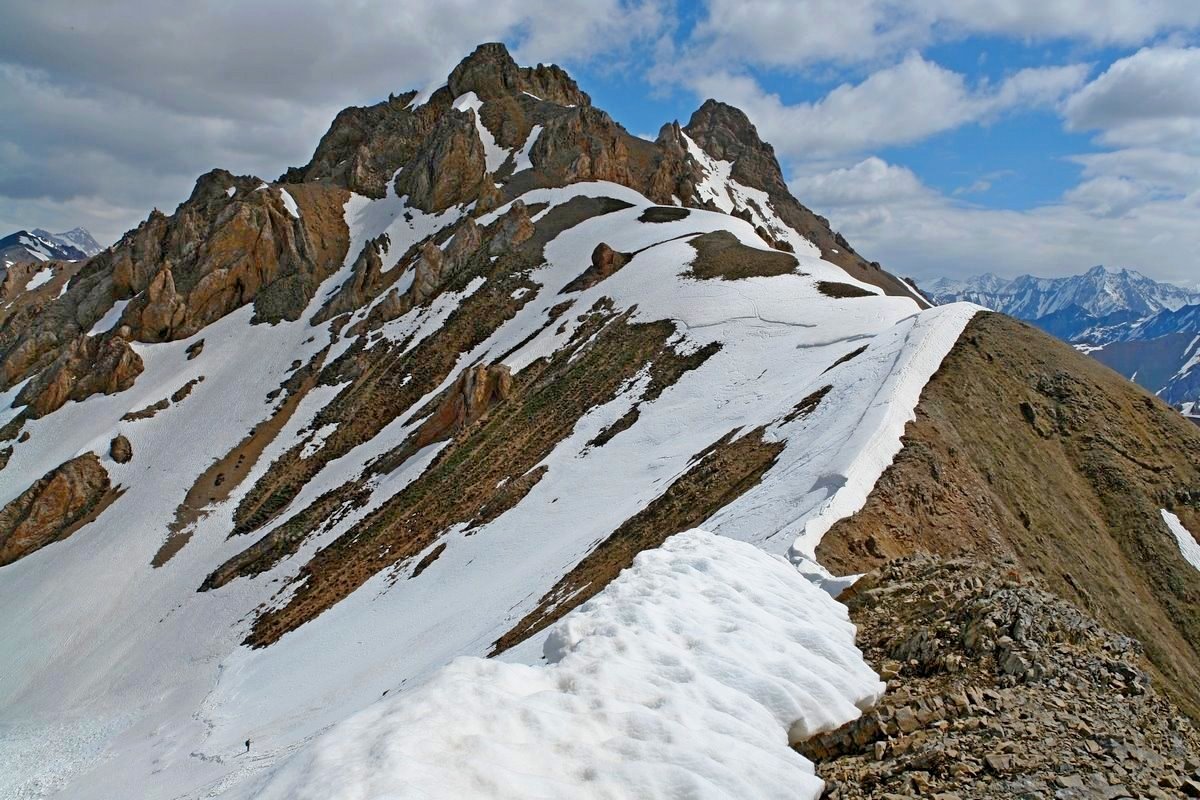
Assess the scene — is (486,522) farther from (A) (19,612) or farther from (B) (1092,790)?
(A) (19,612)

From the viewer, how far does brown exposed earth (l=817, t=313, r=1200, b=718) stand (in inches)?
730

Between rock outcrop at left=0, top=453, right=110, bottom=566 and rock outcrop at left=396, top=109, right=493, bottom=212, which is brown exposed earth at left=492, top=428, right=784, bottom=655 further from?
rock outcrop at left=396, top=109, right=493, bottom=212

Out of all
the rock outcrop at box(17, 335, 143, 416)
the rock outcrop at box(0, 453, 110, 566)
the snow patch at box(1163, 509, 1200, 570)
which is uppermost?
the rock outcrop at box(17, 335, 143, 416)

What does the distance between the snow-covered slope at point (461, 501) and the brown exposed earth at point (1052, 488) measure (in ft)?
3.80

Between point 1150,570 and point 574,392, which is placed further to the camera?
point 574,392

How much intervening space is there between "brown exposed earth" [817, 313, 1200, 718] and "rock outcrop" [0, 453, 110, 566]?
6735 cm

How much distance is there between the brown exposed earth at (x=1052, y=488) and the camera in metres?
18.5

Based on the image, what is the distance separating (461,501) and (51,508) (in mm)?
44615

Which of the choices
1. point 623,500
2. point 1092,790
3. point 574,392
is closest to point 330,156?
point 574,392

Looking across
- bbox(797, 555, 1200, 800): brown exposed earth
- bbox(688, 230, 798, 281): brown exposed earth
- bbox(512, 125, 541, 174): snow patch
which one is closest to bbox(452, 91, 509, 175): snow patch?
bbox(512, 125, 541, 174): snow patch

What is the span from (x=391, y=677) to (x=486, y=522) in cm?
1115

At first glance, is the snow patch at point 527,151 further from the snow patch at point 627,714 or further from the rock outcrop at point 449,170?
the snow patch at point 627,714

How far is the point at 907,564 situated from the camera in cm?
1375

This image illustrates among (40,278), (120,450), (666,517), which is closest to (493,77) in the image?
(120,450)
